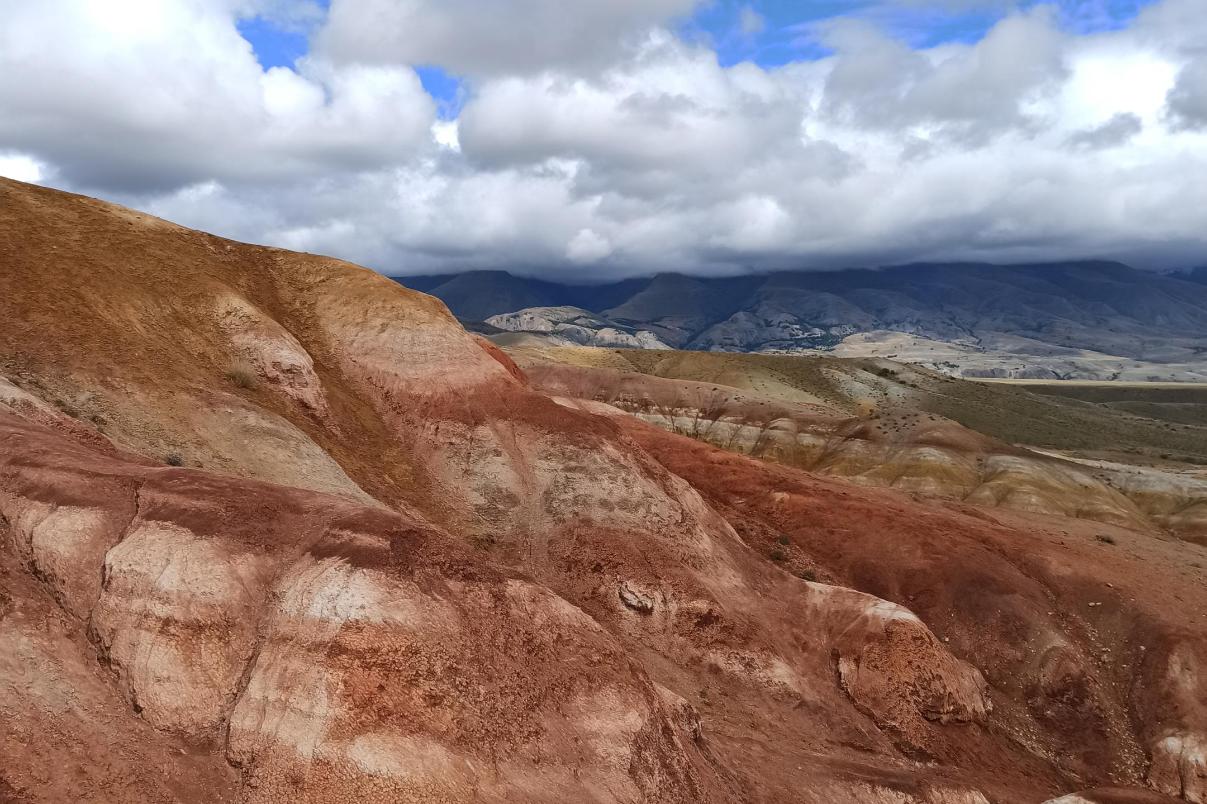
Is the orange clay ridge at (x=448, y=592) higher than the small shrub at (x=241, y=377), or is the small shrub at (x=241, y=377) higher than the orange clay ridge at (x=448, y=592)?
the small shrub at (x=241, y=377)

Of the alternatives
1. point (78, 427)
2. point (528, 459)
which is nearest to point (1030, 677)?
point (528, 459)

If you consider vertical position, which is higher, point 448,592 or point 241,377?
point 241,377

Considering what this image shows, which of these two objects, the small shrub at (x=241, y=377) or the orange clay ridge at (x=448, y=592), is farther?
the small shrub at (x=241, y=377)

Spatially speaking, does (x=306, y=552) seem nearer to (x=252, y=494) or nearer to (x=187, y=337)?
(x=252, y=494)

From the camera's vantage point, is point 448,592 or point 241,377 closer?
point 448,592

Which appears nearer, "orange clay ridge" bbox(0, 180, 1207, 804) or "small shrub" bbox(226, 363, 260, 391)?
"orange clay ridge" bbox(0, 180, 1207, 804)
